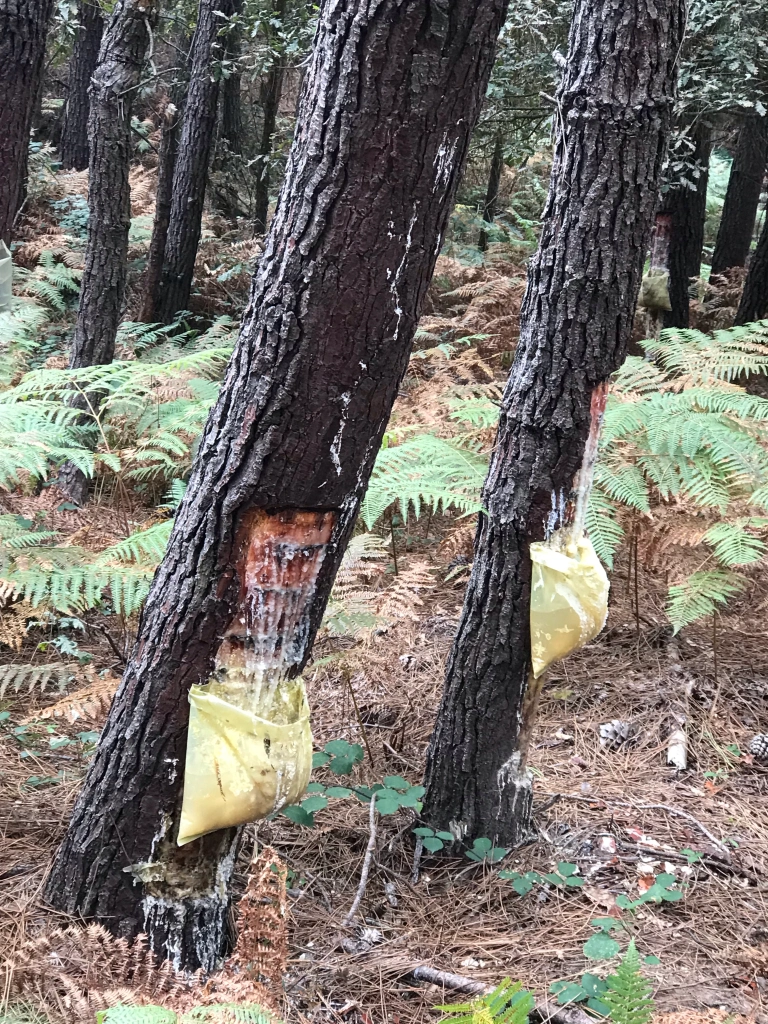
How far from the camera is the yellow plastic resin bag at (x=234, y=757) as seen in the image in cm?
188

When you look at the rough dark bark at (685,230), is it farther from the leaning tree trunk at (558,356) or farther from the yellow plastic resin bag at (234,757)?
the yellow plastic resin bag at (234,757)

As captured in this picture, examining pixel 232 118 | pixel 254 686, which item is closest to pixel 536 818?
pixel 254 686

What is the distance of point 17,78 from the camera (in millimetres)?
3719

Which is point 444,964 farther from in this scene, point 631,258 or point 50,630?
point 50,630

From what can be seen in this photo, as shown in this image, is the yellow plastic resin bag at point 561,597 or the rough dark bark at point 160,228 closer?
the yellow plastic resin bag at point 561,597

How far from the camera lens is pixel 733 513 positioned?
356cm

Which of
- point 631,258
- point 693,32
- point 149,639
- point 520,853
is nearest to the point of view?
point 149,639

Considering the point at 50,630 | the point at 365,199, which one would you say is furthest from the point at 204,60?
the point at 365,199

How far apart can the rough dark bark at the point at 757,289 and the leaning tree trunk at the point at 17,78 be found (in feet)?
18.8

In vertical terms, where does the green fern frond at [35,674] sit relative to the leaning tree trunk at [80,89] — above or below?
below

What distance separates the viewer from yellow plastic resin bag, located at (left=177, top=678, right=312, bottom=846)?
188 centimetres

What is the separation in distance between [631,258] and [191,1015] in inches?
91.1

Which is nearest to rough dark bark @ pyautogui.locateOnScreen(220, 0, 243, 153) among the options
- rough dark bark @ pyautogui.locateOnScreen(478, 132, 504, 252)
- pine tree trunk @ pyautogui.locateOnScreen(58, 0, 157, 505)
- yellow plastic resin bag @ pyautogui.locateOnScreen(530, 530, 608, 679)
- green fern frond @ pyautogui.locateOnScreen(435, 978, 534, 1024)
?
rough dark bark @ pyautogui.locateOnScreen(478, 132, 504, 252)

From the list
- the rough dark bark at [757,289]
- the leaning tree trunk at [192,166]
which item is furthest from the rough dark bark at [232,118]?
the rough dark bark at [757,289]
